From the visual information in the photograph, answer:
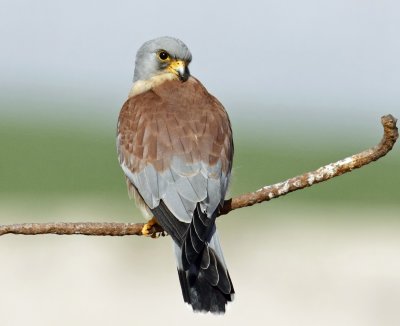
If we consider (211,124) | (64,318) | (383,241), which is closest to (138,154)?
(211,124)

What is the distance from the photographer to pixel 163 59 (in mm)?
7875

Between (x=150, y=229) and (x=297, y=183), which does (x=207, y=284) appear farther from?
(x=297, y=183)

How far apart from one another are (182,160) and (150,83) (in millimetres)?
1037

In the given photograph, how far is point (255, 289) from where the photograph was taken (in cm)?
1873

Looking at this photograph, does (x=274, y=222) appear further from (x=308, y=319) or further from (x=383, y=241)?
(x=308, y=319)

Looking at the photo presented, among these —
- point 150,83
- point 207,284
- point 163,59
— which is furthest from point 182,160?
point 163,59

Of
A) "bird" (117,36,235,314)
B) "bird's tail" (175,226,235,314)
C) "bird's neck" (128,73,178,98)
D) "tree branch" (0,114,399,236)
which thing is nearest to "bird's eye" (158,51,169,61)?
"bird" (117,36,235,314)

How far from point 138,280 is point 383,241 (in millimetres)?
5339

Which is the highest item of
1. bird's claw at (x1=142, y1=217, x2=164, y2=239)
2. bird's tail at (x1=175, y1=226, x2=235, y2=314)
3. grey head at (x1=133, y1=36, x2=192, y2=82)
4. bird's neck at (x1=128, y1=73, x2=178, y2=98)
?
grey head at (x1=133, y1=36, x2=192, y2=82)

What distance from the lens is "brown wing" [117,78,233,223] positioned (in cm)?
675

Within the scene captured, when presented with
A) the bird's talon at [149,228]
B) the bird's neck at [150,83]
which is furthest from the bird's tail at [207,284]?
the bird's neck at [150,83]

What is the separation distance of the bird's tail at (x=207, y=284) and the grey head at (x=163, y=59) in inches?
66.4

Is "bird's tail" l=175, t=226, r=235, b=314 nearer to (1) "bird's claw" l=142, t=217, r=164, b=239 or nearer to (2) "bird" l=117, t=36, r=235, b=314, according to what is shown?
(2) "bird" l=117, t=36, r=235, b=314

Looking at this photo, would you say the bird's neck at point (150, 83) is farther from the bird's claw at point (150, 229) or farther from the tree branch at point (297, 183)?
the tree branch at point (297, 183)
